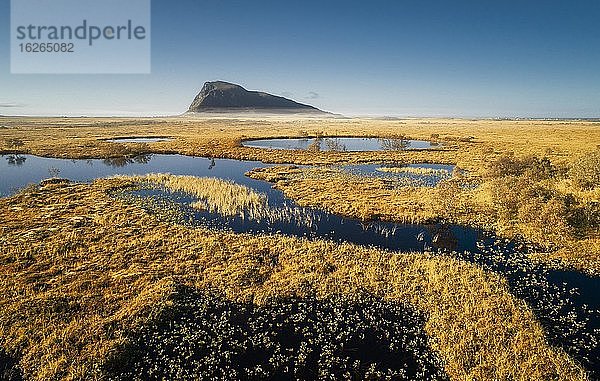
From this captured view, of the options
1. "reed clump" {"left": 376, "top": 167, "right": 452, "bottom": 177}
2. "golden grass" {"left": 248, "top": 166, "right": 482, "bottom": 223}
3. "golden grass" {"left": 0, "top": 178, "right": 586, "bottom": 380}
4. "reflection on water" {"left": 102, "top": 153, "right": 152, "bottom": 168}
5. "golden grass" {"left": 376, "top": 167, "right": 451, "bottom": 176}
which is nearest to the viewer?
"golden grass" {"left": 0, "top": 178, "right": 586, "bottom": 380}

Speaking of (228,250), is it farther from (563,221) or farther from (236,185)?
(563,221)

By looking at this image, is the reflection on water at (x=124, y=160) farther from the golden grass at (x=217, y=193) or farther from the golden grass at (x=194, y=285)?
the golden grass at (x=194, y=285)

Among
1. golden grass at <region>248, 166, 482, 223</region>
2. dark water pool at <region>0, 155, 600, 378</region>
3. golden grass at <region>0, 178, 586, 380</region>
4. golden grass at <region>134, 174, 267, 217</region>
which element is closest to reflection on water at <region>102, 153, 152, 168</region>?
dark water pool at <region>0, 155, 600, 378</region>

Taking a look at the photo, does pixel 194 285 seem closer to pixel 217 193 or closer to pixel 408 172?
pixel 217 193

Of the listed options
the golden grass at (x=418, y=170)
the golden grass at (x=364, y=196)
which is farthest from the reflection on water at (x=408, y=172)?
the golden grass at (x=364, y=196)

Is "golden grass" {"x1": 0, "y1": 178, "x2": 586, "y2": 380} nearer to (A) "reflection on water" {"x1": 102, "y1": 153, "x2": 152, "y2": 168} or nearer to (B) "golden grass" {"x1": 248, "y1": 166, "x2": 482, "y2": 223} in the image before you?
(B) "golden grass" {"x1": 248, "y1": 166, "x2": 482, "y2": 223}

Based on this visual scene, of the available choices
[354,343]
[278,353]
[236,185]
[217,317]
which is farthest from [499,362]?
[236,185]
